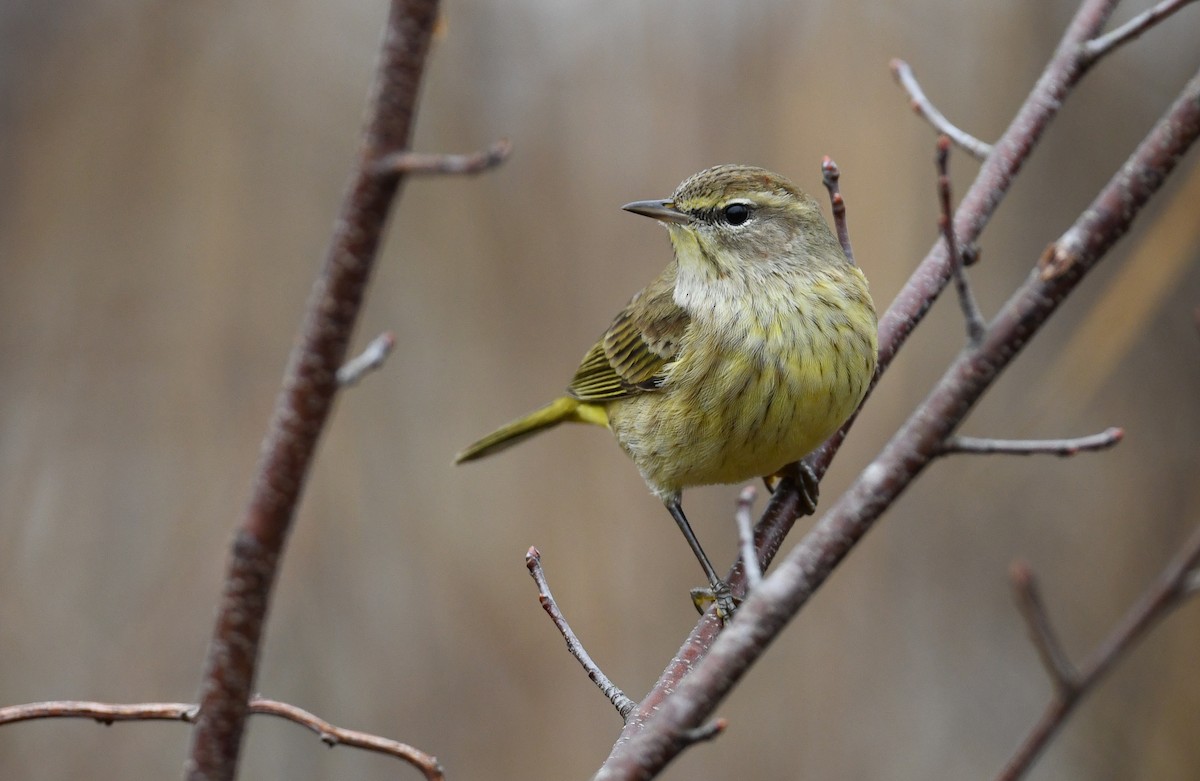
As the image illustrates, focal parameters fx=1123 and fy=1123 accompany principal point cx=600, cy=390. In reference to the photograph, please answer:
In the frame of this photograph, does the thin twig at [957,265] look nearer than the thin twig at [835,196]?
Yes

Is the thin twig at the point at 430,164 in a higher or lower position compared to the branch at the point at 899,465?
higher

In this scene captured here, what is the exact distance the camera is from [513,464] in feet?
20.2

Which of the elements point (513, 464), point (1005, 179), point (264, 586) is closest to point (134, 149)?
point (513, 464)

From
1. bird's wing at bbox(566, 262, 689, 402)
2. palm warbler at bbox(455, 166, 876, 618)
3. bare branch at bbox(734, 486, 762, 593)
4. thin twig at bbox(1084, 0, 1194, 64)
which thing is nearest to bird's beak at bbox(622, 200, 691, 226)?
palm warbler at bbox(455, 166, 876, 618)

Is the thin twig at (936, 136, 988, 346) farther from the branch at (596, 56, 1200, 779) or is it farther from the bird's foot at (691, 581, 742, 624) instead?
the bird's foot at (691, 581, 742, 624)

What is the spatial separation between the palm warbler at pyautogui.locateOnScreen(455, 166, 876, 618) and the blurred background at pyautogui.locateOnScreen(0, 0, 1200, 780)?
1.83m

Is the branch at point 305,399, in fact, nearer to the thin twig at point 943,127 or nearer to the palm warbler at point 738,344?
the palm warbler at point 738,344

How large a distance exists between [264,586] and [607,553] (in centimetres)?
448

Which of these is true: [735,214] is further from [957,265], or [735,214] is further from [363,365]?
[363,365]

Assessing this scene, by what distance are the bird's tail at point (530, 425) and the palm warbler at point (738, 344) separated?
32 cm

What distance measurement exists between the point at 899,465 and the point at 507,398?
4541 mm

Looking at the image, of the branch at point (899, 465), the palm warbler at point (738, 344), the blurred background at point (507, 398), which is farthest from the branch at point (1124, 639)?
the blurred background at point (507, 398)

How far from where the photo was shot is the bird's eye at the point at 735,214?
3.80 metres

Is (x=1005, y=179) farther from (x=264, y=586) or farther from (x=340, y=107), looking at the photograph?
(x=340, y=107)
